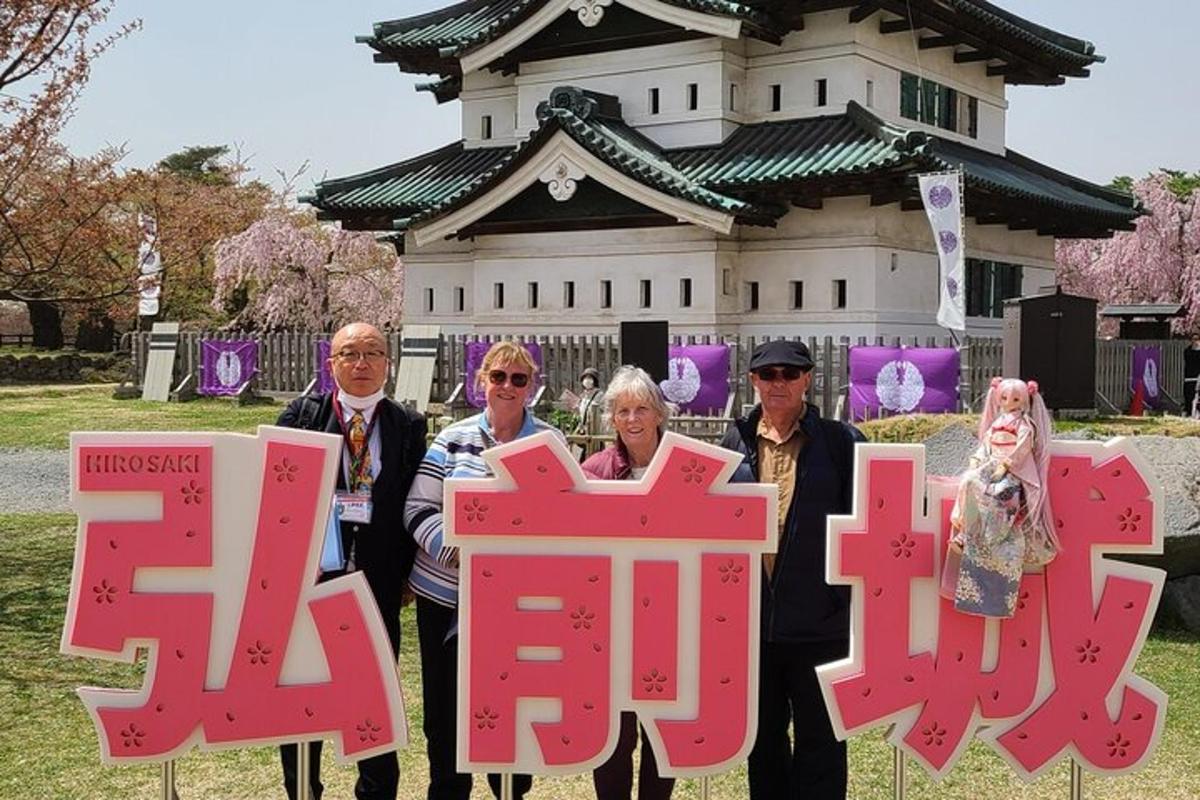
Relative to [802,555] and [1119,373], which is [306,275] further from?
[802,555]

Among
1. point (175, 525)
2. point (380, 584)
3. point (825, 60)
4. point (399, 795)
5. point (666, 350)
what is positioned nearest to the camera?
point (175, 525)

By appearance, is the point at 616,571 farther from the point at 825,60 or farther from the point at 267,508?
the point at 825,60

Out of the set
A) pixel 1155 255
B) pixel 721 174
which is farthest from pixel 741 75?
pixel 1155 255

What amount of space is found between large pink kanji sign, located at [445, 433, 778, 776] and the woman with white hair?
0.35 meters

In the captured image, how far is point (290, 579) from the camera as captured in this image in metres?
3.69

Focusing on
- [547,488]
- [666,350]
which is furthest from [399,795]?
[666,350]

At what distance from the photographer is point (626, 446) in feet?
13.3

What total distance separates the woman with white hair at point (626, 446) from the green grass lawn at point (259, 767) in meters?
0.87

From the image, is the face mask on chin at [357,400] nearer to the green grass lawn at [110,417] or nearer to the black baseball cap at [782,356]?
the black baseball cap at [782,356]

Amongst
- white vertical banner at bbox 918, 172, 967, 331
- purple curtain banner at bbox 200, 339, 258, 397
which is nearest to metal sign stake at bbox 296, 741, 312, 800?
white vertical banner at bbox 918, 172, 967, 331

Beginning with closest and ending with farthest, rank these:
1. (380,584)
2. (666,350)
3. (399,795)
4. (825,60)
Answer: (380,584)
(399,795)
(666,350)
(825,60)

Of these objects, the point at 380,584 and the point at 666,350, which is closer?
the point at 380,584

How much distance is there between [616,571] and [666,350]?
1271 centimetres

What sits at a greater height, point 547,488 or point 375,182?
point 375,182
